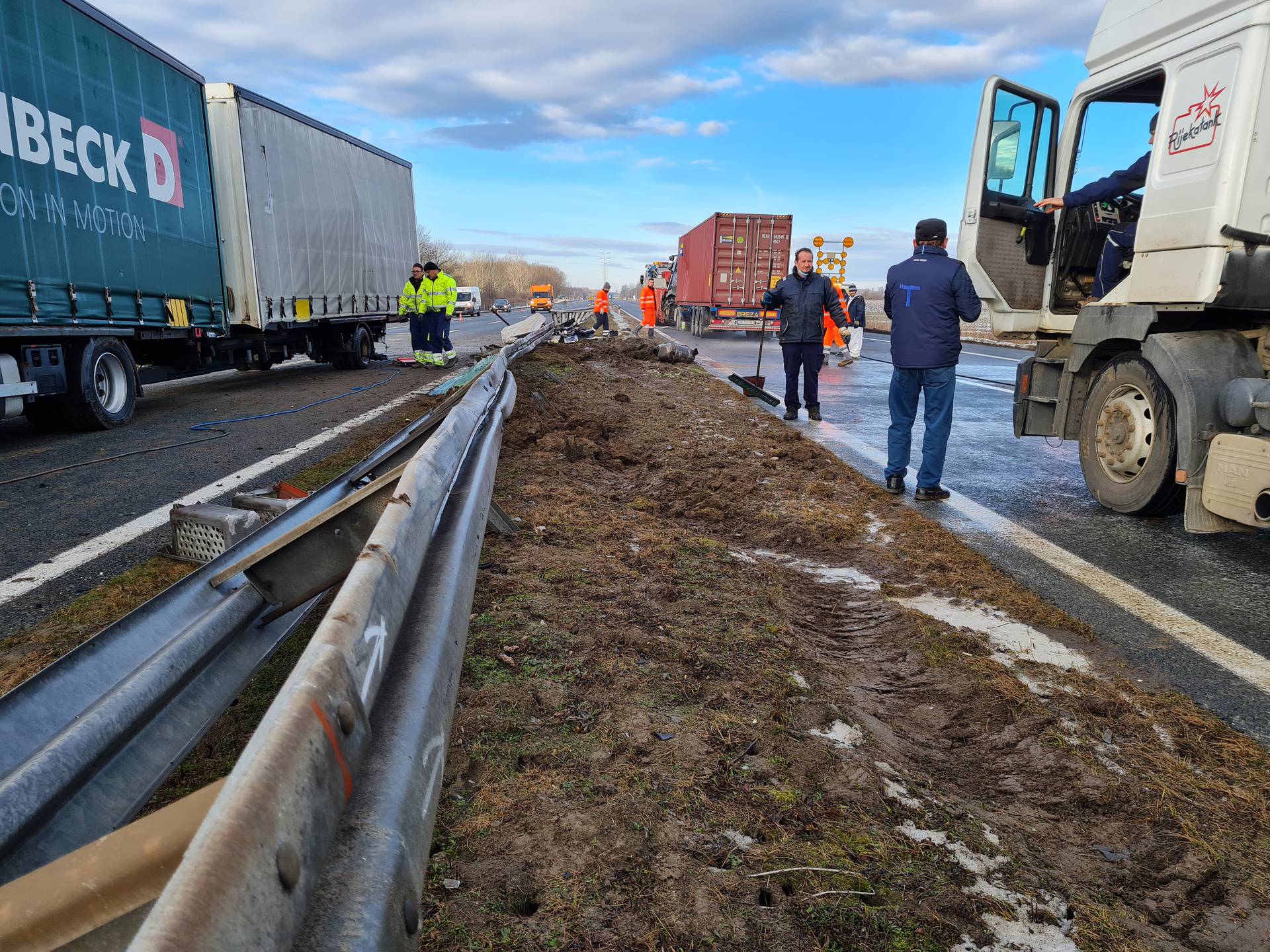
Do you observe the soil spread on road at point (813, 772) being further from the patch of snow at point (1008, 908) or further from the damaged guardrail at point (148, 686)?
the damaged guardrail at point (148, 686)

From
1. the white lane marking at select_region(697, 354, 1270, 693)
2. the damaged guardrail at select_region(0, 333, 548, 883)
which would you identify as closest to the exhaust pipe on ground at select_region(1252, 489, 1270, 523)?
the white lane marking at select_region(697, 354, 1270, 693)

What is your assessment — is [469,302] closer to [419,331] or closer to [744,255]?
[744,255]

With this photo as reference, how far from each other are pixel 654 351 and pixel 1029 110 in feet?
33.2

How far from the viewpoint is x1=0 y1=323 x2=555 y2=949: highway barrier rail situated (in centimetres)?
96

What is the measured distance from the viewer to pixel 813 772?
86.7 inches

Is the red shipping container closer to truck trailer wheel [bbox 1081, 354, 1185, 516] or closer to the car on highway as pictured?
truck trailer wheel [bbox 1081, 354, 1185, 516]

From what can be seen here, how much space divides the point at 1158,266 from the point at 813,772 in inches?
167

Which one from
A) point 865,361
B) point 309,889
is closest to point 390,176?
point 865,361

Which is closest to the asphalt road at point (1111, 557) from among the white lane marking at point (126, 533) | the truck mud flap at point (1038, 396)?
the truck mud flap at point (1038, 396)

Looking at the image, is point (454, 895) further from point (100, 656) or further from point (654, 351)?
point (654, 351)

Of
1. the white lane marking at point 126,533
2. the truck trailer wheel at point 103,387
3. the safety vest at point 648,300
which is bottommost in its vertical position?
the white lane marking at point 126,533

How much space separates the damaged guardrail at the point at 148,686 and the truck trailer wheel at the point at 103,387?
20.6 ft

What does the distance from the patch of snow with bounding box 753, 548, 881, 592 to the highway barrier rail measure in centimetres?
192

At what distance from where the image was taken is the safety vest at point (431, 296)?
1533 centimetres
